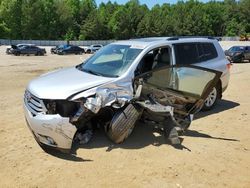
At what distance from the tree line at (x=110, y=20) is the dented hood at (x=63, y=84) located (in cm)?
8554

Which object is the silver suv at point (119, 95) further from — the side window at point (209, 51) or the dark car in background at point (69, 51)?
the dark car in background at point (69, 51)

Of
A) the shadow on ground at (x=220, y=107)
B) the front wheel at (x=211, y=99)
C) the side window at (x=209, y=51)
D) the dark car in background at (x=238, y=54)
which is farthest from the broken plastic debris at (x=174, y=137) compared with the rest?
the dark car in background at (x=238, y=54)

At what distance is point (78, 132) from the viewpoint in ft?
19.4

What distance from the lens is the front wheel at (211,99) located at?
8.43m

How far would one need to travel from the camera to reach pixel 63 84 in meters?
5.73

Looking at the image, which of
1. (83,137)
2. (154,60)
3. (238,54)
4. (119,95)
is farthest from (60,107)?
(238,54)

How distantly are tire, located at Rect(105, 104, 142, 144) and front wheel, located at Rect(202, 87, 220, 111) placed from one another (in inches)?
122

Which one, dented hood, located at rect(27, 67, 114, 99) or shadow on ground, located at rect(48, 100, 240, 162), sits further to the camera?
shadow on ground, located at rect(48, 100, 240, 162)

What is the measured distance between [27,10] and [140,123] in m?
86.6

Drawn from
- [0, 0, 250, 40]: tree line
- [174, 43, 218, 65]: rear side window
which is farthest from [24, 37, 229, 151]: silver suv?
[0, 0, 250, 40]: tree line

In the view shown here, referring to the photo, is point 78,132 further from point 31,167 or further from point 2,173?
point 2,173

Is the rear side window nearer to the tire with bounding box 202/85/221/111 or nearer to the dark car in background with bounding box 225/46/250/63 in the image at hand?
the tire with bounding box 202/85/221/111

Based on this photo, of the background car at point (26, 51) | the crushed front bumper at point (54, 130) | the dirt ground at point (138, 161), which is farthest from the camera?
the background car at point (26, 51)

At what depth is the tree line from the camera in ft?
289
